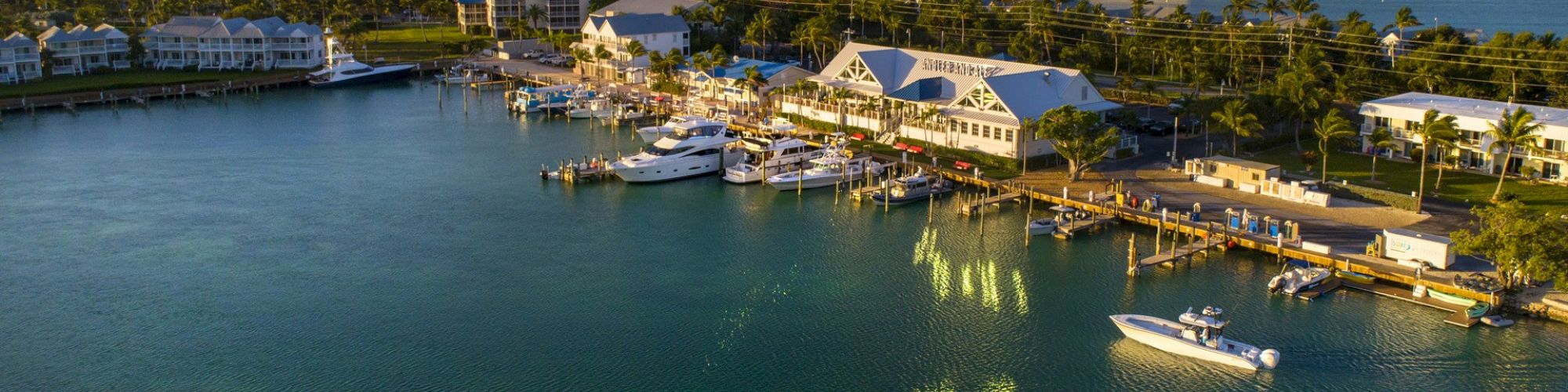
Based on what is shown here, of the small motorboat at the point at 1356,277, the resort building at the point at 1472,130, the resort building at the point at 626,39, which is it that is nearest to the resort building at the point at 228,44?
the resort building at the point at 626,39

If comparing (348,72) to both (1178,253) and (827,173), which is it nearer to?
(827,173)

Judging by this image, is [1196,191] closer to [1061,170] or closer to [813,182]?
[1061,170]

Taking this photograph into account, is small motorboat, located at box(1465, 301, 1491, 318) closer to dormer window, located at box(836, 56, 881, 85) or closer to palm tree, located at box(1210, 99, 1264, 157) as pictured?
palm tree, located at box(1210, 99, 1264, 157)

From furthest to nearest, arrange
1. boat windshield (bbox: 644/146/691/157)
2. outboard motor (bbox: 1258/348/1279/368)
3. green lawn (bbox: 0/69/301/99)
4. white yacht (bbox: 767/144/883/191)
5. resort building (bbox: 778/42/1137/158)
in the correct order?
green lawn (bbox: 0/69/301/99) < boat windshield (bbox: 644/146/691/157) < resort building (bbox: 778/42/1137/158) < white yacht (bbox: 767/144/883/191) < outboard motor (bbox: 1258/348/1279/368)

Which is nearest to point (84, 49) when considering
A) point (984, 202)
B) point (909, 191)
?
point (909, 191)

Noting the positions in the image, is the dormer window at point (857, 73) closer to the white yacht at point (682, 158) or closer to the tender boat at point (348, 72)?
the white yacht at point (682, 158)

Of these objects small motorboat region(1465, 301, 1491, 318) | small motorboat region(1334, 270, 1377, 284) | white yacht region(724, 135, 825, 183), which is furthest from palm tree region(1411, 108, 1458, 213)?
white yacht region(724, 135, 825, 183)
